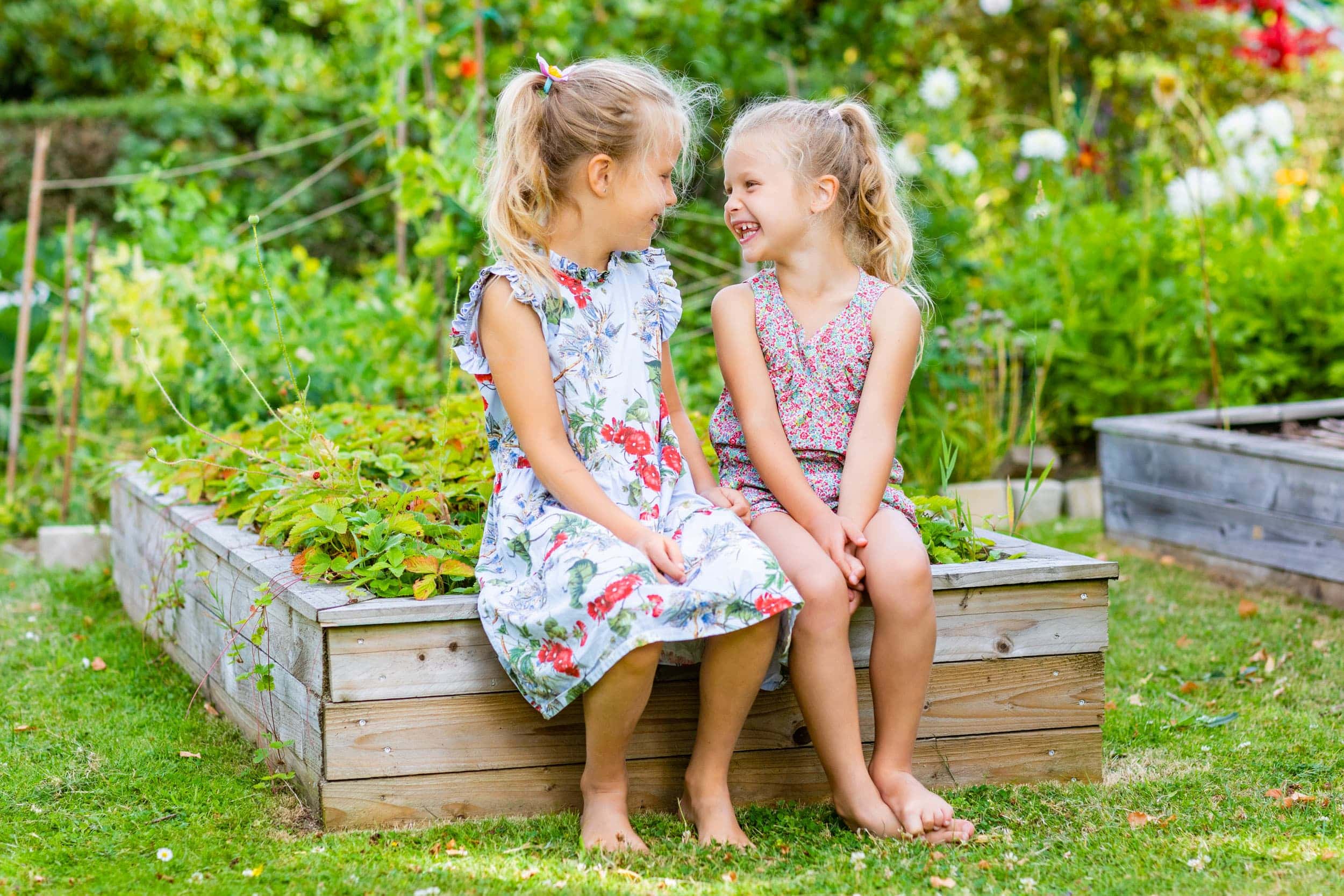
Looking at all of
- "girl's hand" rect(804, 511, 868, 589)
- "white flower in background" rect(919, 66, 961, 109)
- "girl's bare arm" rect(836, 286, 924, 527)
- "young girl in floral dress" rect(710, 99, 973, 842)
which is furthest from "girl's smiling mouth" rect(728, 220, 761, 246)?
"white flower in background" rect(919, 66, 961, 109)

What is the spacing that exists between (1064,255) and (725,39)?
2345mm

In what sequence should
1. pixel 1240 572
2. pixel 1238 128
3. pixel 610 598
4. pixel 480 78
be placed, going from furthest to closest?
pixel 1238 128
pixel 480 78
pixel 1240 572
pixel 610 598

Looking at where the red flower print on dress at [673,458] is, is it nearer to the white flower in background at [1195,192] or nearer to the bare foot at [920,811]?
the bare foot at [920,811]

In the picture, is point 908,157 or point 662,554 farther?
point 908,157

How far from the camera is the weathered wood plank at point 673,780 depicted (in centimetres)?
209

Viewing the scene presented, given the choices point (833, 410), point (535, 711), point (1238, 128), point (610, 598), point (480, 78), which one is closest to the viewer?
point (610, 598)

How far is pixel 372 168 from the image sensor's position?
23.5 feet

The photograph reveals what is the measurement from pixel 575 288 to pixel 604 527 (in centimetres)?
44

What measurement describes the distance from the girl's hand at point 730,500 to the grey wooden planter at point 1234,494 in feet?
6.12

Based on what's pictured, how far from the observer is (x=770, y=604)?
1.96 meters

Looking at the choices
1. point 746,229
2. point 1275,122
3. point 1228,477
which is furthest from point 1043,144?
point 746,229

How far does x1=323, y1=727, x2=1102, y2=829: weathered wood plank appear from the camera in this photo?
2092 mm

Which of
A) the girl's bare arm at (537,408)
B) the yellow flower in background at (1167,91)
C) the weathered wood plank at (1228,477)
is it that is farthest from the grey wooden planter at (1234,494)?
the girl's bare arm at (537,408)

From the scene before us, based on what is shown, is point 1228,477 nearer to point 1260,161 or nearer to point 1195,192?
point 1195,192
